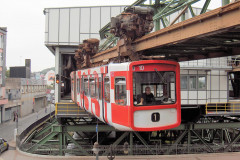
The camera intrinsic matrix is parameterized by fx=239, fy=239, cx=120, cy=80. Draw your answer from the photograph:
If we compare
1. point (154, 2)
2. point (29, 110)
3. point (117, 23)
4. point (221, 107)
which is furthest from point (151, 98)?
point (29, 110)

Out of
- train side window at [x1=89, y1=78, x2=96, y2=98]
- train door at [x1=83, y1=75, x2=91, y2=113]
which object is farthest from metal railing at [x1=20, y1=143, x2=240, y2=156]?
train side window at [x1=89, y1=78, x2=96, y2=98]

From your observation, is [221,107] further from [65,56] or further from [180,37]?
[65,56]

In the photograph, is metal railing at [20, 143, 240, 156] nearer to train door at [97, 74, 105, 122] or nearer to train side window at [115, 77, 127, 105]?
train door at [97, 74, 105, 122]

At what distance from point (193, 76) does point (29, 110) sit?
1412 inches

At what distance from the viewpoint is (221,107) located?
16.9 metres

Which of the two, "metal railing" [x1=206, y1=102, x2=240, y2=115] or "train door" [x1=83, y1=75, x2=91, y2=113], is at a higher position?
"train door" [x1=83, y1=75, x2=91, y2=113]

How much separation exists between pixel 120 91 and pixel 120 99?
242 mm

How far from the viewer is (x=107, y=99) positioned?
A: 8.11m

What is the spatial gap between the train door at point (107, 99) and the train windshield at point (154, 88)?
123cm

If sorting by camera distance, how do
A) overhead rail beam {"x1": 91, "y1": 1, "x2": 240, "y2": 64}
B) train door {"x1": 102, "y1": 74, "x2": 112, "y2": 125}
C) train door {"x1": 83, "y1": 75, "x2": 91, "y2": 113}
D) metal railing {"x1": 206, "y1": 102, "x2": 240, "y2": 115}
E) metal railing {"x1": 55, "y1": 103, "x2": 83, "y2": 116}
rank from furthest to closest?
metal railing {"x1": 206, "y1": 102, "x2": 240, "y2": 115}, metal railing {"x1": 55, "y1": 103, "x2": 83, "y2": 116}, train door {"x1": 83, "y1": 75, "x2": 91, "y2": 113}, train door {"x1": 102, "y1": 74, "x2": 112, "y2": 125}, overhead rail beam {"x1": 91, "y1": 1, "x2": 240, "y2": 64}

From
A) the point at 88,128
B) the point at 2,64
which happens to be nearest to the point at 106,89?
the point at 88,128

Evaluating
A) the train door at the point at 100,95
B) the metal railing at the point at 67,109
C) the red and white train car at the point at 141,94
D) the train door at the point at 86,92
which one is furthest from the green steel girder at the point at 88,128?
the red and white train car at the point at 141,94

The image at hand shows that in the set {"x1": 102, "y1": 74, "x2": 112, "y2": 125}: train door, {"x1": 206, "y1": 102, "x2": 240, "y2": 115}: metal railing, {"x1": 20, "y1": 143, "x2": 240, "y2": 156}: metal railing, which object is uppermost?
{"x1": 102, "y1": 74, "x2": 112, "y2": 125}: train door

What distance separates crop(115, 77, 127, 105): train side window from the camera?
7055mm
